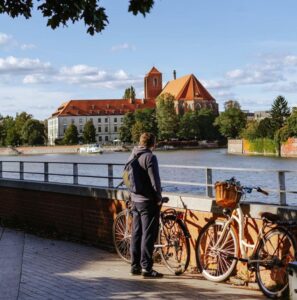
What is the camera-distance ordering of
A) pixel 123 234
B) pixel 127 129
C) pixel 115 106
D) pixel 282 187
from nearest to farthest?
pixel 282 187, pixel 123 234, pixel 127 129, pixel 115 106

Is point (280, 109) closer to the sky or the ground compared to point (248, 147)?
closer to the sky

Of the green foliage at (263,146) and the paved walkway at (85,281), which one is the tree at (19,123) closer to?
the green foliage at (263,146)

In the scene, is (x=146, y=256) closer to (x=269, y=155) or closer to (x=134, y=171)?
(x=134, y=171)

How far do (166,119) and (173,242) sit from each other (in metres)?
141

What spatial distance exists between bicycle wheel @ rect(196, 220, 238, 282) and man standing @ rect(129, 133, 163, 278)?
58 centimetres

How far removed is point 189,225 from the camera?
27.5 ft

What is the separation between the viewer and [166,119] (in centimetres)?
14862

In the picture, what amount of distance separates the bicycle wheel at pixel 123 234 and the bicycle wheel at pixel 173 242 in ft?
2.56

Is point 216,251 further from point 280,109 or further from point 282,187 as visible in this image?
point 280,109

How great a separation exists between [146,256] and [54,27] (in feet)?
10.4

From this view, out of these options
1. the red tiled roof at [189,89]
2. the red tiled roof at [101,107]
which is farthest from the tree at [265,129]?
the red tiled roof at [101,107]

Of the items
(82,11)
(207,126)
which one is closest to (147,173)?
(82,11)

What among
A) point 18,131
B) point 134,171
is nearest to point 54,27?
point 134,171

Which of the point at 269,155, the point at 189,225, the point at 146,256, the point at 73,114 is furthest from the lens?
the point at 73,114
